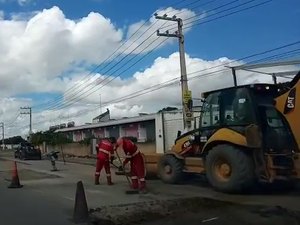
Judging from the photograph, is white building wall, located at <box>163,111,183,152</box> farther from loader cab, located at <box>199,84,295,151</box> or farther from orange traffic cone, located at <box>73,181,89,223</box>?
orange traffic cone, located at <box>73,181,89,223</box>

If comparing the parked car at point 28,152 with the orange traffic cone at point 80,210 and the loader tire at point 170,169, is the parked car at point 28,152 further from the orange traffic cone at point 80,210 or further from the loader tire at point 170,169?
the orange traffic cone at point 80,210

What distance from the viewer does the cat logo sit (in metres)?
13.0

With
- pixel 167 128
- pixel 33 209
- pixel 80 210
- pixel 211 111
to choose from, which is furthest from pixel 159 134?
pixel 80 210

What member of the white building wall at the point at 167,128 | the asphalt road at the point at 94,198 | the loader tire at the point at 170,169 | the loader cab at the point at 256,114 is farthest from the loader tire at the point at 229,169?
the white building wall at the point at 167,128

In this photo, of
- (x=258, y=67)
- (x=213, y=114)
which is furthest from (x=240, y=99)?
(x=258, y=67)

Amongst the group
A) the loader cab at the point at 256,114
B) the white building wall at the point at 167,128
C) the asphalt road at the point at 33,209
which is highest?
the white building wall at the point at 167,128

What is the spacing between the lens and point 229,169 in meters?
14.0

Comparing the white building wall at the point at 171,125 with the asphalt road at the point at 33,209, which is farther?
the white building wall at the point at 171,125

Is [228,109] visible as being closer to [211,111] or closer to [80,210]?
[211,111]

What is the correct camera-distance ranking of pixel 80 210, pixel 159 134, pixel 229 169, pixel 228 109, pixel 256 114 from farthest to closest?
1. pixel 159 134
2. pixel 228 109
3. pixel 229 169
4. pixel 256 114
5. pixel 80 210

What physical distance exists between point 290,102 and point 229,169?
8.10 feet

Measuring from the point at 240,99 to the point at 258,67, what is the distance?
1373cm

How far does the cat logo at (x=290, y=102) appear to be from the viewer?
12972 mm

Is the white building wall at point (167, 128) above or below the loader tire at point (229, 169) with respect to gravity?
above
